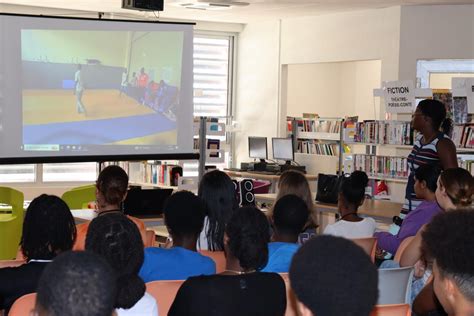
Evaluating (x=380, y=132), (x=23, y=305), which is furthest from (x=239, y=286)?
(x=380, y=132)

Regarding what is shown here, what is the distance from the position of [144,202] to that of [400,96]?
3462mm

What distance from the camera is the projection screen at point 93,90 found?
24.4ft

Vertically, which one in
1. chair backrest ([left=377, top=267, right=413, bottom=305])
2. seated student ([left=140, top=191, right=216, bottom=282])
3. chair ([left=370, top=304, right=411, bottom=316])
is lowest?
chair backrest ([left=377, top=267, right=413, bottom=305])

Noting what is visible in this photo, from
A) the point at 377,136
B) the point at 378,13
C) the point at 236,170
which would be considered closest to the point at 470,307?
the point at 377,136

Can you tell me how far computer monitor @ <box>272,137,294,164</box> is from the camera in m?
11.9

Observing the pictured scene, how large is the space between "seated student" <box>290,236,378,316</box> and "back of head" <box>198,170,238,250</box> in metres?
3.12

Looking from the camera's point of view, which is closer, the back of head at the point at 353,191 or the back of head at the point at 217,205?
the back of head at the point at 217,205

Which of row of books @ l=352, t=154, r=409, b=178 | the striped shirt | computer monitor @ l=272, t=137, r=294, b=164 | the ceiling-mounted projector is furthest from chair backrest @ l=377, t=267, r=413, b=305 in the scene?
computer monitor @ l=272, t=137, r=294, b=164

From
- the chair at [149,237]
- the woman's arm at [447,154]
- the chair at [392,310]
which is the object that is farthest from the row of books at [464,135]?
the chair at [392,310]

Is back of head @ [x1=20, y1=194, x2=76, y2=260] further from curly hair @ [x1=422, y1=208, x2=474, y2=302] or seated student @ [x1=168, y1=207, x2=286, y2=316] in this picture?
curly hair @ [x1=422, y1=208, x2=474, y2=302]

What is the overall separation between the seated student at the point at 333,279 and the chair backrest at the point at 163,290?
1.61m

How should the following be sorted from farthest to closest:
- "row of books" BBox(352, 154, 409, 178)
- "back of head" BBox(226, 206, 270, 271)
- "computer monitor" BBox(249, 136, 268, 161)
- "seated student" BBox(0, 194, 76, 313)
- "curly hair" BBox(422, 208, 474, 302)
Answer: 1. "computer monitor" BBox(249, 136, 268, 161)
2. "row of books" BBox(352, 154, 409, 178)
3. "seated student" BBox(0, 194, 76, 313)
4. "back of head" BBox(226, 206, 270, 271)
5. "curly hair" BBox(422, 208, 474, 302)

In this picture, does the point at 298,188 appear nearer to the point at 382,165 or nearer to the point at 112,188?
the point at 112,188

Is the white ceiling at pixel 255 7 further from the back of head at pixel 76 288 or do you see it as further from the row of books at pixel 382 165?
the back of head at pixel 76 288
